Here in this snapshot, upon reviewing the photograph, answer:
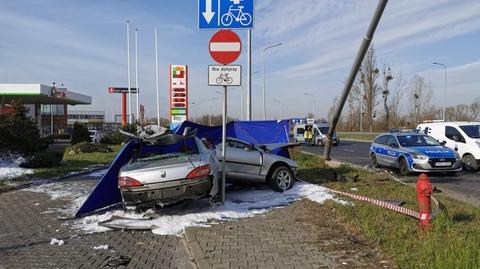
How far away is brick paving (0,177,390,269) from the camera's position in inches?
230

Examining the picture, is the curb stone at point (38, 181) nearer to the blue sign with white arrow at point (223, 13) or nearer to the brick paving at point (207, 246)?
the brick paving at point (207, 246)

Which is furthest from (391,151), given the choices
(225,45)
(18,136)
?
(18,136)

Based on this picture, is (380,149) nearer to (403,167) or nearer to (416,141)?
(416,141)

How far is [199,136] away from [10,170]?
6.63m

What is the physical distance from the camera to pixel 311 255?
19.5 feet

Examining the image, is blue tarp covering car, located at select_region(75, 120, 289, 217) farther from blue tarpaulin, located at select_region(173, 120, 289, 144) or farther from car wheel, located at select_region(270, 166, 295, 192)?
car wheel, located at select_region(270, 166, 295, 192)

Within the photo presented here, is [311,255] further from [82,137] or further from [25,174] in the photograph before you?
[82,137]

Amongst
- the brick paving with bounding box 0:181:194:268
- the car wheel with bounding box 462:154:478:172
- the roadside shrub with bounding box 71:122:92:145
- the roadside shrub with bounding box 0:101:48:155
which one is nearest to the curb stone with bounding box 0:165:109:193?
the roadside shrub with bounding box 0:101:48:155

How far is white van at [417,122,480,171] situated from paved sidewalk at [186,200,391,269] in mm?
11372

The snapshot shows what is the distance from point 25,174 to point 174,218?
8.75 metres

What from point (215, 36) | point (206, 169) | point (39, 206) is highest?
point (215, 36)

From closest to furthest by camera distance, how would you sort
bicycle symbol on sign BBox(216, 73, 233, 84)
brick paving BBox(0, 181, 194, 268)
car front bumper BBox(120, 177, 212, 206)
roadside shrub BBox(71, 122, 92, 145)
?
brick paving BBox(0, 181, 194, 268), car front bumper BBox(120, 177, 212, 206), bicycle symbol on sign BBox(216, 73, 233, 84), roadside shrub BBox(71, 122, 92, 145)

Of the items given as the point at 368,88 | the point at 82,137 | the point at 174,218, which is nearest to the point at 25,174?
the point at 174,218

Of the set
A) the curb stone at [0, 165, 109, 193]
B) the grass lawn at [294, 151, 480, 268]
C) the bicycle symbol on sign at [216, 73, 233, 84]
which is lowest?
the curb stone at [0, 165, 109, 193]
